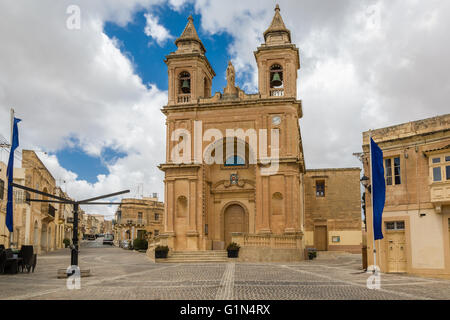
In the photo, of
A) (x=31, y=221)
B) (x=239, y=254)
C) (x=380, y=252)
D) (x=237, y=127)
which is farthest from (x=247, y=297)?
(x=31, y=221)

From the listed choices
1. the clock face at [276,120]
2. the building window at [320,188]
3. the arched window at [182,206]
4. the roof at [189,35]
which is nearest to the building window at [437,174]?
the clock face at [276,120]

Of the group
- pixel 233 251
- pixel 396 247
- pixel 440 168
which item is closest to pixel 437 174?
pixel 440 168

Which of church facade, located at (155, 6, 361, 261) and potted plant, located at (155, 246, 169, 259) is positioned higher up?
church facade, located at (155, 6, 361, 261)

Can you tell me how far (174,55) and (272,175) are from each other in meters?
11.3

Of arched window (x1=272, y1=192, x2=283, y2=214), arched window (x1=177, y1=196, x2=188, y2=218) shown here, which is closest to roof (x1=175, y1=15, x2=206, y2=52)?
arched window (x1=177, y1=196, x2=188, y2=218)

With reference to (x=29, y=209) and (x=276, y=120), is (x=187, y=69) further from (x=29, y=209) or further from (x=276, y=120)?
(x=29, y=209)

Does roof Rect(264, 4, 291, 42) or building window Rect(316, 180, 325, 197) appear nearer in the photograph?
roof Rect(264, 4, 291, 42)

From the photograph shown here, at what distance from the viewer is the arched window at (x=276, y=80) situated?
111 feet

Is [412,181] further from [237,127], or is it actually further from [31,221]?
[31,221]

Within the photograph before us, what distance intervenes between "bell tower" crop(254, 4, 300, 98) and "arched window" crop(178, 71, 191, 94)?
512cm

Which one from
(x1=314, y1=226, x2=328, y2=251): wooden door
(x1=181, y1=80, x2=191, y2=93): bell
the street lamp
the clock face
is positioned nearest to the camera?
the street lamp

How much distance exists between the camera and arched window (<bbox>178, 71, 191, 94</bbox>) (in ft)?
116

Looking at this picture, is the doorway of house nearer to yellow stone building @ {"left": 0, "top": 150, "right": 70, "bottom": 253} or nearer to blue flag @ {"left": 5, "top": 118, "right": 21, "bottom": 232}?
blue flag @ {"left": 5, "top": 118, "right": 21, "bottom": 232}

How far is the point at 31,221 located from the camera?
40250 mm
